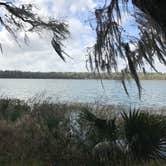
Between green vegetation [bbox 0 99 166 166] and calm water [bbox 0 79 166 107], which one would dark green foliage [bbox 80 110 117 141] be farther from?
calm water [bbox 0 79 166 107]

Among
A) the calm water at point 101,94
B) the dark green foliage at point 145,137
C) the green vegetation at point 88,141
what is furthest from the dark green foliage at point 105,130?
the calm water at point 101,94

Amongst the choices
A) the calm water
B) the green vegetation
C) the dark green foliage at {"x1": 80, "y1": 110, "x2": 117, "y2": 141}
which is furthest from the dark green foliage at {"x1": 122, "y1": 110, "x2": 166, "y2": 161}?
the calm water

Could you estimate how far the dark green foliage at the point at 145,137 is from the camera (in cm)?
604

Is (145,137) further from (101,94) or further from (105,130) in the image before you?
(101,94)

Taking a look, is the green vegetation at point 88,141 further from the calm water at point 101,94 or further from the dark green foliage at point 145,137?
the calm water at point 101,94

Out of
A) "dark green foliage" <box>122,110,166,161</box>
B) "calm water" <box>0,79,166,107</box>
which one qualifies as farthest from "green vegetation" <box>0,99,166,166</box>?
"calm water" <box>0,79,166,107</box>

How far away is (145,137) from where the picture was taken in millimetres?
6020

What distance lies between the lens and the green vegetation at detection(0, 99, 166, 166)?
6105mm

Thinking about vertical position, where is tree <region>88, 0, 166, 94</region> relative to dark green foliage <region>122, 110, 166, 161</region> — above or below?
above

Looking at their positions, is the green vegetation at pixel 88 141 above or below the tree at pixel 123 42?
below

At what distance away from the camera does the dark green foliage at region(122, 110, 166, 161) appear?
6.04 meters

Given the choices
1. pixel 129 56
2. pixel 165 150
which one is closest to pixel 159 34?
pixel 129 56

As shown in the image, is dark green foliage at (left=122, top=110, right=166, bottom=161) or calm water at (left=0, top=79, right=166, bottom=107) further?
calm water at (left=0, top=79, right=166, bottom=107)

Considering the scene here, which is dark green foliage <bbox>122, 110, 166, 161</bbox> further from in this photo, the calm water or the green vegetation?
the calm water
